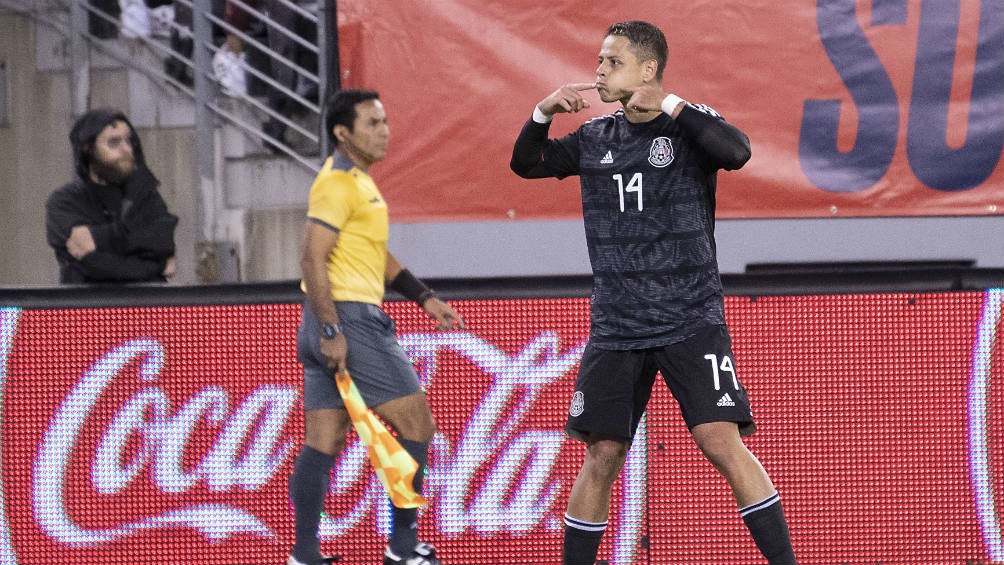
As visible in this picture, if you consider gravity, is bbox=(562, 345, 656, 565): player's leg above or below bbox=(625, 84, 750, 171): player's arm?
below

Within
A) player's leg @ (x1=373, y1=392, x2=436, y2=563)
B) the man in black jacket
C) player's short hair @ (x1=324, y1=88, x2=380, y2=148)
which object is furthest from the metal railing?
player's leg @ (x1=373, y1=392, x2=436, y2=563)

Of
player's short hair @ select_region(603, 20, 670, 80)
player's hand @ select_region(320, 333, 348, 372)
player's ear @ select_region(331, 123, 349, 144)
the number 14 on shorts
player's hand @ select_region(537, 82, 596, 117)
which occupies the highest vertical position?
player's short hair @ select_region(603, 20, 670, 80)

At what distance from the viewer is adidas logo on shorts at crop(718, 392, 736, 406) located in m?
4.29

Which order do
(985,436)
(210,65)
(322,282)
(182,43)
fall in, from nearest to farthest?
(322,282) < (985,436) < (210,65) < (182,43)

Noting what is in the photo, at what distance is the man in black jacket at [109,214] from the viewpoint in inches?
217

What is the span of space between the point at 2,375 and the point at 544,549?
7.57ft

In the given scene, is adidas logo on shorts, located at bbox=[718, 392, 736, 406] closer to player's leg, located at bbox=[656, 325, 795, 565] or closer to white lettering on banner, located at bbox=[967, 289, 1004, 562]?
player's leg, located at bbox=[656, 325, 795, 565]

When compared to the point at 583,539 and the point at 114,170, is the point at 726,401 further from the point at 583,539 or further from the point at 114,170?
the point at 114,170

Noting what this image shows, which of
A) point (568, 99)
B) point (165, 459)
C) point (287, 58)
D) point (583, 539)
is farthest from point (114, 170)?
point (287, 58)

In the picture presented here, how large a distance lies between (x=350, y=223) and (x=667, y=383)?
1289 mm

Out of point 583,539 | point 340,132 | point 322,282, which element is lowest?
point 583,539

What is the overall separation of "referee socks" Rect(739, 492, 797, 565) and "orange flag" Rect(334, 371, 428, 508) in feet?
4.03

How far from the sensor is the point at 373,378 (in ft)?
15.6

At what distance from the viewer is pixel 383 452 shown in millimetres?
4742
